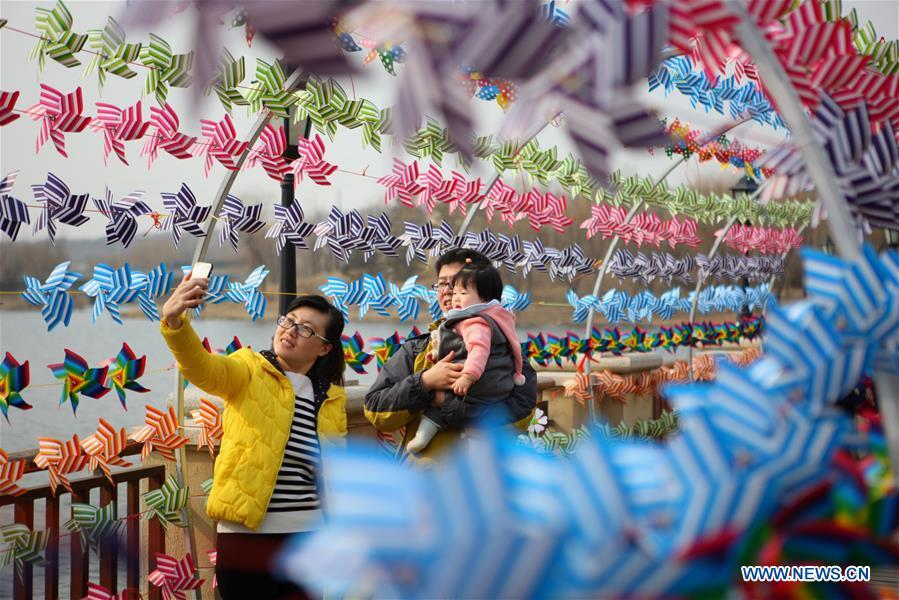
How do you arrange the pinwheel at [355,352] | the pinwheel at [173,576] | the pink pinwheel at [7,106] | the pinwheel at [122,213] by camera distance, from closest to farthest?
the pink pinwheel at [7,106], the pinwheel at [122,213], the pinwheel at [173,576], the pinwheel at [355,352]

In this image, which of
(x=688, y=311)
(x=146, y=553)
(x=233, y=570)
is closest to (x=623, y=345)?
(x=688, y=311)

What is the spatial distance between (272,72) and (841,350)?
2.67m

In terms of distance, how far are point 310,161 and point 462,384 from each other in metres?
1.18

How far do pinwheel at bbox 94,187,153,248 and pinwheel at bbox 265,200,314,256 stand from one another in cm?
60

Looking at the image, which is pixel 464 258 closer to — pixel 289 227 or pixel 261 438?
pixel 289 227

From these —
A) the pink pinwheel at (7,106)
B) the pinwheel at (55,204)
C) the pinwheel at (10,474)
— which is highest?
the pink pinwheel at (7,106)

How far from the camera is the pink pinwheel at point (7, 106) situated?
8.34 feet

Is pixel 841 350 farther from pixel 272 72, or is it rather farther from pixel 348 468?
pixel 272 72

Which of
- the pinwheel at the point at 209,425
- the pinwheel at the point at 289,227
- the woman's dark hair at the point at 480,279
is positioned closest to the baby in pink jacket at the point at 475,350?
the woman's dark hair at the point at 480,279

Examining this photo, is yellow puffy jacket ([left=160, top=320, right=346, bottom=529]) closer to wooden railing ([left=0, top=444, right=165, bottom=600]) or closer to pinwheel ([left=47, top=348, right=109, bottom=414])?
pinwheel ([left=47, top=348, right=109, bottom=414])

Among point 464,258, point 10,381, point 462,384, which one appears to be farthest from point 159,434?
point 464,258

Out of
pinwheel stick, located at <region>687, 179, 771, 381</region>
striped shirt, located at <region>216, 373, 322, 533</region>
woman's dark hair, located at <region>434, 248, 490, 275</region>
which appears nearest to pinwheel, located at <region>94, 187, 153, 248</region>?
striped shirt, located at <region>216, 373, 322, 533</region>

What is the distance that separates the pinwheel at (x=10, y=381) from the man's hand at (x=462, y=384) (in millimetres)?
1309

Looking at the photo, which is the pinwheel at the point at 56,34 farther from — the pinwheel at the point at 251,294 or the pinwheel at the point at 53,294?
the pinwheel at the point at 251,294
